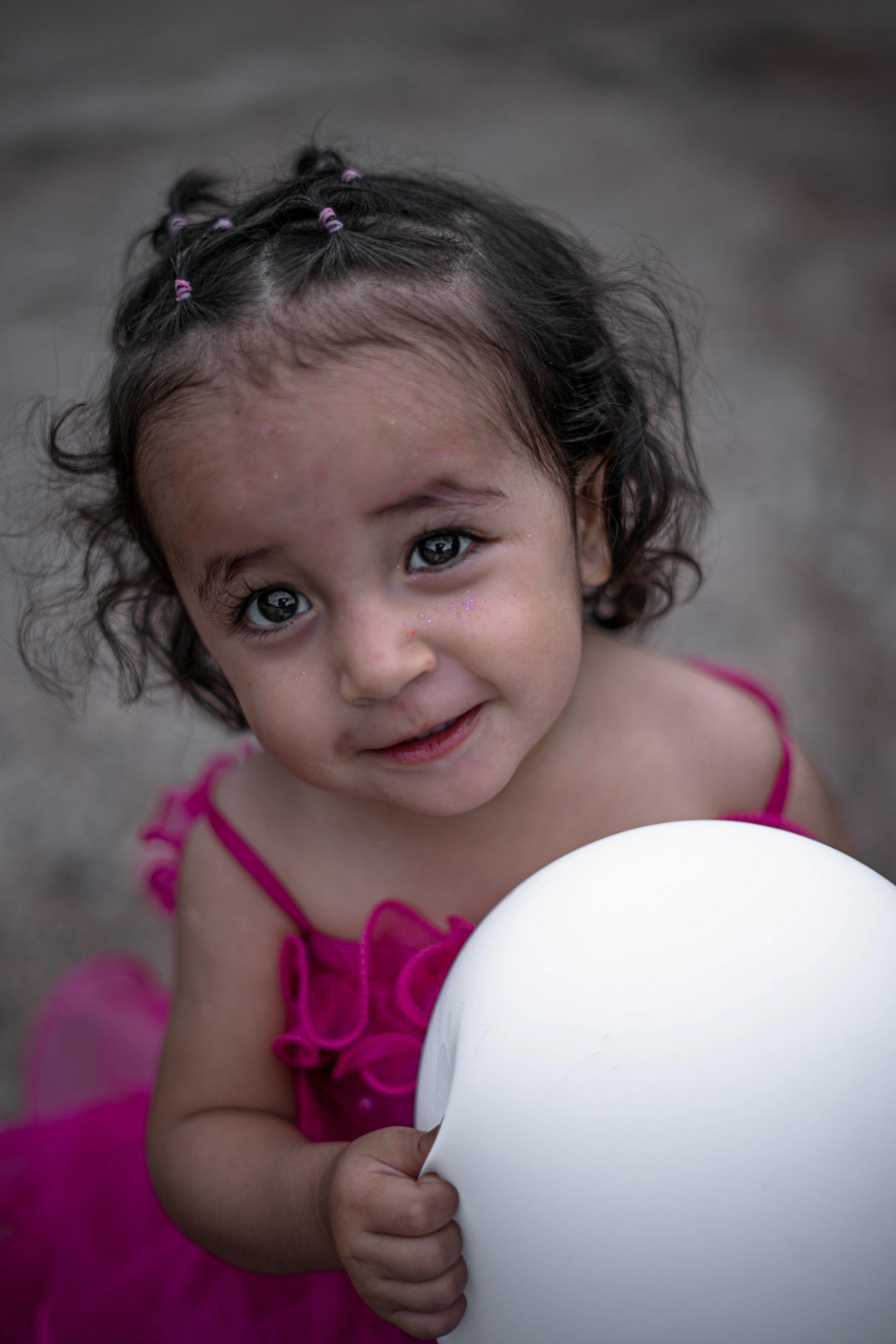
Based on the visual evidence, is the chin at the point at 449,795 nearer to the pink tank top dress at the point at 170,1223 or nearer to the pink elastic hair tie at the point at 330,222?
the pink tank top dress at the point at 170,1223

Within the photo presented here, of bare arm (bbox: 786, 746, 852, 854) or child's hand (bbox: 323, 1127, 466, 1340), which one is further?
bare arm (bbox: 786, 746, 852, 854)

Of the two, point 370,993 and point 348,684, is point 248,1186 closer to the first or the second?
point 370,993

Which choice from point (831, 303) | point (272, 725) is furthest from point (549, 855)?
point (831, 303)

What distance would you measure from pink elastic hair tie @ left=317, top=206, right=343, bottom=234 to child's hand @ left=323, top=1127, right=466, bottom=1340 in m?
0.69

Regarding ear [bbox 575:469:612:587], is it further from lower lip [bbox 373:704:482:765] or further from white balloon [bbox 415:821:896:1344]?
white balloon [bbox 415:821:896:1344]

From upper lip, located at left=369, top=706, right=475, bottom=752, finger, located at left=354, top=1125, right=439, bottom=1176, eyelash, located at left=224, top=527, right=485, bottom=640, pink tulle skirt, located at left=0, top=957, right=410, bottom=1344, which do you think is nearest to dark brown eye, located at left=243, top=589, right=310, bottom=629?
eyelash, located at left=224, top=527, right=485, bottom=640

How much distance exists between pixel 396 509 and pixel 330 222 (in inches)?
10.6

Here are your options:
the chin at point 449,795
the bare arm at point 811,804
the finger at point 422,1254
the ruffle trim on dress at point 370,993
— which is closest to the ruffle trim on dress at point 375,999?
the ruffle trim on dress at point 370,993

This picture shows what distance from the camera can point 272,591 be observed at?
33.5 inches

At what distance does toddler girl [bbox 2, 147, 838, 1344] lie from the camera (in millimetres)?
803

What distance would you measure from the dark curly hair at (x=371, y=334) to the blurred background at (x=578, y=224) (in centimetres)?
29

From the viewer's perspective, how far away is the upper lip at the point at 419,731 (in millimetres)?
856

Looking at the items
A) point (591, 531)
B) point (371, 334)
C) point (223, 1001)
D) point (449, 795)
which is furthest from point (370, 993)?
point (371, 334)

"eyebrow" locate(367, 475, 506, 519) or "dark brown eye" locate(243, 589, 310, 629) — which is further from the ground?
"eyebrow" locate(367, 475, 506, 519)
